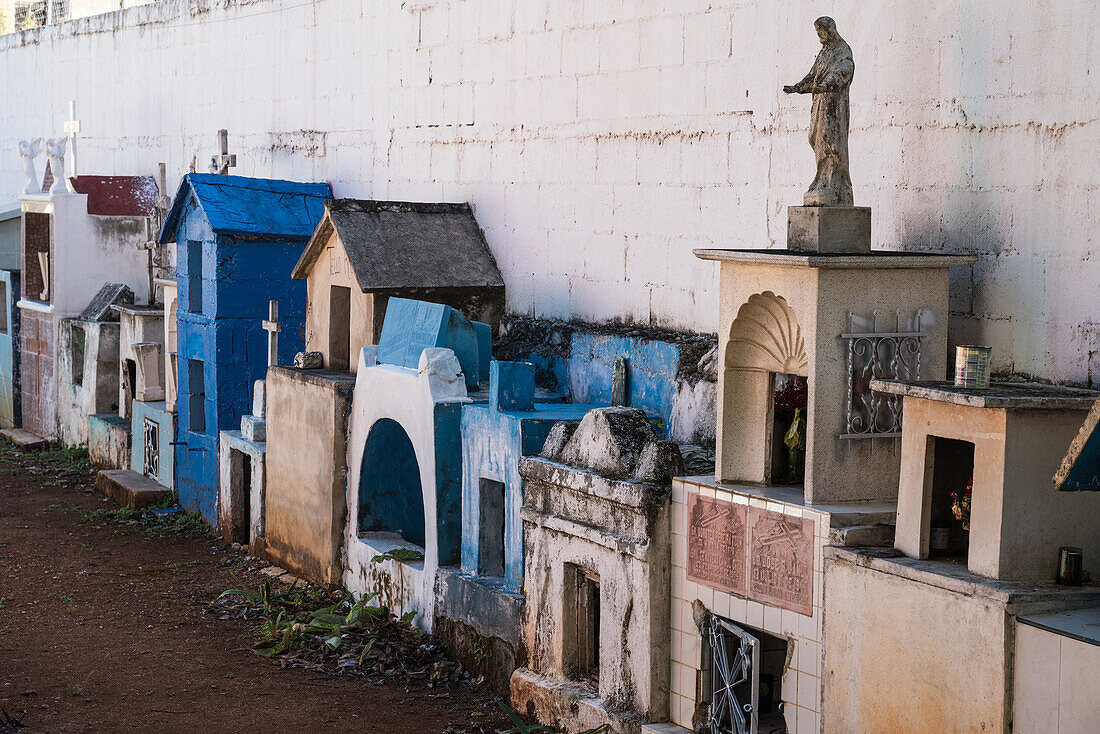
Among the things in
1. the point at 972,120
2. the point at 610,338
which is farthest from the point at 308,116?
the point at 972,120

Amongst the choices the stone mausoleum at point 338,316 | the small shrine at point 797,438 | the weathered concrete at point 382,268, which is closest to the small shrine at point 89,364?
the stone mausoleum at point 338,316

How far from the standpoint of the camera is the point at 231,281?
1608cm

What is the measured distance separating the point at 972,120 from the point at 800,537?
2.92 metres

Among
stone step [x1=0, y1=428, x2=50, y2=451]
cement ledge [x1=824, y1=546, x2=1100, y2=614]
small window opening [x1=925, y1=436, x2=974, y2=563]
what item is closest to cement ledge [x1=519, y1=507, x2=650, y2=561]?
cement ledge [x1=824, y1=546, x2=1100, y2=614]

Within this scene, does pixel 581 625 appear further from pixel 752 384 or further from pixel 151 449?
pixel 151 449

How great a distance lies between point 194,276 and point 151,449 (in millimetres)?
3291

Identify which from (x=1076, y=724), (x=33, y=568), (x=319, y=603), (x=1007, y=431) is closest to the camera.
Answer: (x=1076, y=724)

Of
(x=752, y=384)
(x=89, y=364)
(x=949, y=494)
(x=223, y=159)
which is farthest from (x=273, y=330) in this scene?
(x=949, y=494)

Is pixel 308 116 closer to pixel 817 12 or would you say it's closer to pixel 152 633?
pixel 152 633

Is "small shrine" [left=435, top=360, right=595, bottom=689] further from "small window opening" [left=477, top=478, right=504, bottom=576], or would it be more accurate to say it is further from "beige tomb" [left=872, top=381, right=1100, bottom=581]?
"beige tomb" [left=872, top=381, right=1100, bottom=581]

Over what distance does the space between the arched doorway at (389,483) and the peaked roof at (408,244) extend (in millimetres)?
1481

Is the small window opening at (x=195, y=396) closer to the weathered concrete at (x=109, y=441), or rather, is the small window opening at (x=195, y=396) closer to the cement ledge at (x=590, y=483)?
the weathered concrete at (x=109, y=441)

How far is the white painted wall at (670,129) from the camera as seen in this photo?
8125 mm

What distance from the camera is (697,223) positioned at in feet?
37.0
